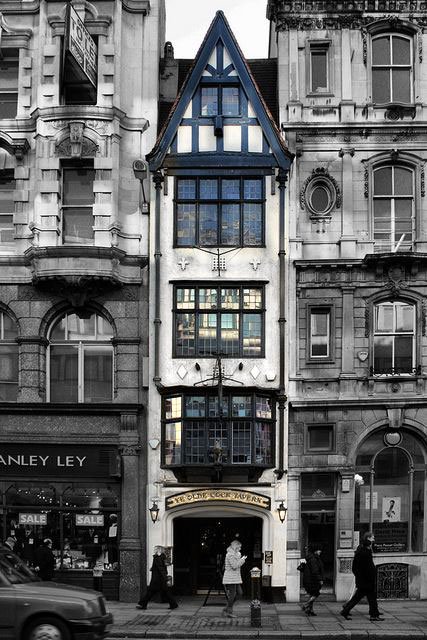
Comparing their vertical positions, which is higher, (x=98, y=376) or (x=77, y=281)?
(x=77, y=281)

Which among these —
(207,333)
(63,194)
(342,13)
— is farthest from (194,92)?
(207,333)

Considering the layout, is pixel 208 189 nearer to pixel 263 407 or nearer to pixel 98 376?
pixel 98 376

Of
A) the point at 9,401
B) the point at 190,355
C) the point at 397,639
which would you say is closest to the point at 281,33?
the point at 190,355

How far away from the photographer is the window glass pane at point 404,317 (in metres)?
31.8

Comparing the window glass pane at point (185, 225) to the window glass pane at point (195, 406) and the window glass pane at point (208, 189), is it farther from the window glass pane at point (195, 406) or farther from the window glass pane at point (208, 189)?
the window glass pane at point (195, 406)

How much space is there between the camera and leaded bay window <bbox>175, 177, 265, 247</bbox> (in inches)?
1264

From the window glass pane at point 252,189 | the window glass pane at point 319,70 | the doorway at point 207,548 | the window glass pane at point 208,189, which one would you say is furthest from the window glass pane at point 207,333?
the window glass pane at point 319,70

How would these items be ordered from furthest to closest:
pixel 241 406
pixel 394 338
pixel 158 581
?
pixel 394 338 → pixel 241 406 → pixel 158 581

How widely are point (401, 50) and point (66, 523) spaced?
17169 millimetres

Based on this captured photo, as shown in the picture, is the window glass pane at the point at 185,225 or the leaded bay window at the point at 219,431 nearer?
the leaded bay window at the point at 219,431

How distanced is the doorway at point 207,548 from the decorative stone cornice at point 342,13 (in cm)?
1491

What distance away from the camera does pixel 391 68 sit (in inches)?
1296

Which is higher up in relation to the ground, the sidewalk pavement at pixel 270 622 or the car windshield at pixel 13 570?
the car windshield at pixel 13 570

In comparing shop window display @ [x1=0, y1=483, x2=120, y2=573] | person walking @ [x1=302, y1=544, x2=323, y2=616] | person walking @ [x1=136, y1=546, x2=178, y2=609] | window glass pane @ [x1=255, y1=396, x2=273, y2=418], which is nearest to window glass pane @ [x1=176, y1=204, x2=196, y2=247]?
window glass pane @ [x1=255, y1=396, x2=273, y2=418]
